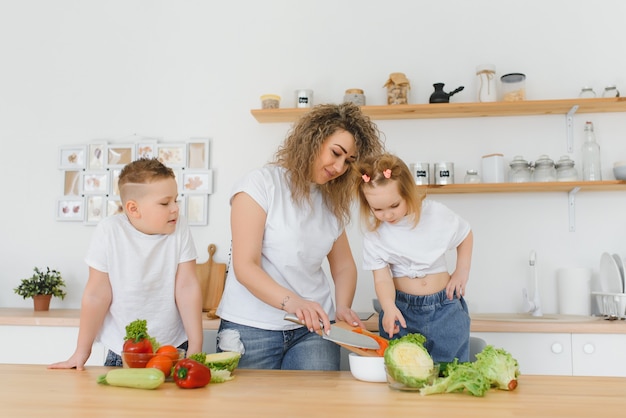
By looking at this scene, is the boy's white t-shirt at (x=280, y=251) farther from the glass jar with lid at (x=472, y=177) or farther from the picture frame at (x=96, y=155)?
the picture frame at (x=96, y=155)

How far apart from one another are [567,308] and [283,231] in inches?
64.8

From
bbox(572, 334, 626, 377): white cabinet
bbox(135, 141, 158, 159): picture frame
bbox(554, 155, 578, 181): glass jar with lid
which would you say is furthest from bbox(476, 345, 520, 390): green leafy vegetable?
bbox(135, 141, 158, 159): picture frame

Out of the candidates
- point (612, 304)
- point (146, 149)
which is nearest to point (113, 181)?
point (146, 149)

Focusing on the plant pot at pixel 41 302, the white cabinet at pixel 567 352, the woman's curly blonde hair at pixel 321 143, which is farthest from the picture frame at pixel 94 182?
the white cabinet at pixel 567 352

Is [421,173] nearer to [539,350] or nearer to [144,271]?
[539,350]

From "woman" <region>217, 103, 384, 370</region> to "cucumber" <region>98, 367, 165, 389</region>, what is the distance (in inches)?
19.2

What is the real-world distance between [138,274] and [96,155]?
1.76m

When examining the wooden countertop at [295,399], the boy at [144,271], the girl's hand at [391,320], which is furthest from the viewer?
the girl's hand at [391,320]

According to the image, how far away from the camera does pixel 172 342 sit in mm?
1789

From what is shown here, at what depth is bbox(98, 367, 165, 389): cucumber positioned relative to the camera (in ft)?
4.04

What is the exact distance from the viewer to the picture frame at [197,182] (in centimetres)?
317

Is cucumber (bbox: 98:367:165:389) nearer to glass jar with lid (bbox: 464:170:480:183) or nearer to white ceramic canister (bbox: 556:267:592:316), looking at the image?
glass jar with lid (bbox: 464:170:480:183)

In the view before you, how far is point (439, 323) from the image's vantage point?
6.31ft

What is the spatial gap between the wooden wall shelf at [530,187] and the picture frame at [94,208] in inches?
64.3
